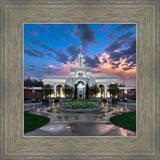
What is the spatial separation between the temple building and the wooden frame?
17350 mm

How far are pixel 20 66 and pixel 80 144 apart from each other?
2.41 m

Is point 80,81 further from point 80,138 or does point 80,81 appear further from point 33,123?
point 80,138

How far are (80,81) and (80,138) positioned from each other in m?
18.6

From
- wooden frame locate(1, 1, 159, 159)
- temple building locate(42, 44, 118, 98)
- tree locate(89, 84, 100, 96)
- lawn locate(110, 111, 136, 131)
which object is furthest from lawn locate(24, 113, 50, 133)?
temple building locate(42, 44, 118, 98)

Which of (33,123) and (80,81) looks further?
(80,81)

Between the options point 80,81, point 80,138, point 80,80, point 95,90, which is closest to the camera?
point 80,138

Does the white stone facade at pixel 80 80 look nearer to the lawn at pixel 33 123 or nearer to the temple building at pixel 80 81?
the temple building at pixel 80 81

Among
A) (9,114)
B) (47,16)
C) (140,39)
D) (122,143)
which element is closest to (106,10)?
(140,39)

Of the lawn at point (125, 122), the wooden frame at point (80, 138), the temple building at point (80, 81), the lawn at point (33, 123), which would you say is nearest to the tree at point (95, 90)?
the temple building at point (80, 81)

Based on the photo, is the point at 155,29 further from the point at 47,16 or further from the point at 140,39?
the point at 47,16

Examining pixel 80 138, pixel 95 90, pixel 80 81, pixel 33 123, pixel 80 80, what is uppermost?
pixel 80 80

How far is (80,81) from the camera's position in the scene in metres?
20.9

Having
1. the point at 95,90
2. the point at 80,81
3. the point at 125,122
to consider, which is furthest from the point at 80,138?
the point at 80,81

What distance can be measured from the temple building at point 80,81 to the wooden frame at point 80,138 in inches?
683
